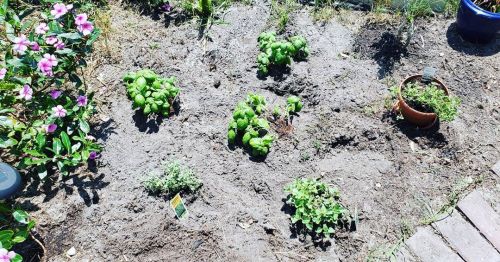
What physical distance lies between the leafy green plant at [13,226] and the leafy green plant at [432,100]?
2.39m

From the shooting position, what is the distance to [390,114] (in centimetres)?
332

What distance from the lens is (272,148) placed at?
3184mm

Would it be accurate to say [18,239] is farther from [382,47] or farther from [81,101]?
[382,47]

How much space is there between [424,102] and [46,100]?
2.38 meters

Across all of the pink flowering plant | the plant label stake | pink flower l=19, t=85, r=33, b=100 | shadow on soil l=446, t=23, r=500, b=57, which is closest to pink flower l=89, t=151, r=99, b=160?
the pink flowering plant

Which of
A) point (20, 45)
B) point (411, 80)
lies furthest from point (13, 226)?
point (411, 80)

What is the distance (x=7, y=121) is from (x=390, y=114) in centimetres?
235

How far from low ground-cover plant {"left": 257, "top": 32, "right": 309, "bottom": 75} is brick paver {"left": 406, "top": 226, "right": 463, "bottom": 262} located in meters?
1.47

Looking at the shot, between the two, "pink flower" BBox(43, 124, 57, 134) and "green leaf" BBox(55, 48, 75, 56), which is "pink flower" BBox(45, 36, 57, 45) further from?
"pink flower" BBox(43, 124, 57, 134)

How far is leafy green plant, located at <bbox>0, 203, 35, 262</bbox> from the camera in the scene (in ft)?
8.18

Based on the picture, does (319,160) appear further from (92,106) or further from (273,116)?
(92,106)

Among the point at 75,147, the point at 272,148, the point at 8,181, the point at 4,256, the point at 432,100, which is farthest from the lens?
the point at 272,148

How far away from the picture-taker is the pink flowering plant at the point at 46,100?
2918mm

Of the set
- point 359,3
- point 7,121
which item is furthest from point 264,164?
point 359,3
